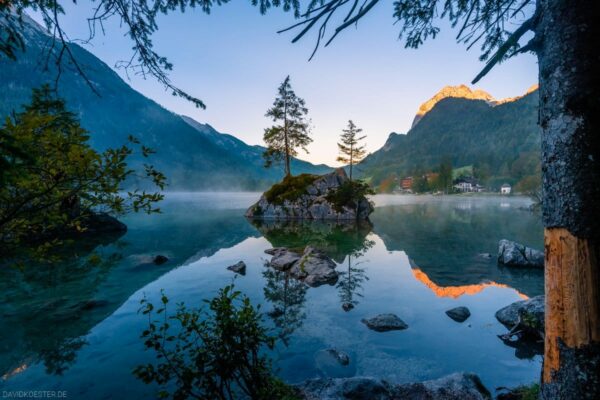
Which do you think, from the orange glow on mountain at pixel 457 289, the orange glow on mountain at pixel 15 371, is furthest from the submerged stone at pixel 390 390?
the orange glow on mountain at pixel 15 371

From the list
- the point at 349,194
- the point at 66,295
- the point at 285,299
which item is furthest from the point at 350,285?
the point at 349,194

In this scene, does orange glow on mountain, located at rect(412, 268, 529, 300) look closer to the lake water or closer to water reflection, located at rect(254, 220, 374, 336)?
the lake water

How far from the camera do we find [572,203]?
225 centimetres

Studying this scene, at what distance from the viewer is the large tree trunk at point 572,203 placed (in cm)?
219

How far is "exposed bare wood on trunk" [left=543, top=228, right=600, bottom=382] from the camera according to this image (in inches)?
85.9

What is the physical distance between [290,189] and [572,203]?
3516cm

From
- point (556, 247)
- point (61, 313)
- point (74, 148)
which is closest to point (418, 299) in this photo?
point (556, 247)

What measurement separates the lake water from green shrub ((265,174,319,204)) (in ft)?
60.0

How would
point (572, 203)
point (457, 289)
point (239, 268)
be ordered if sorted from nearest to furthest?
point (572, 203)
point (457, 289)
point (239, 268)

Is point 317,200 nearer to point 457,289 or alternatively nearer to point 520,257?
point 520,257

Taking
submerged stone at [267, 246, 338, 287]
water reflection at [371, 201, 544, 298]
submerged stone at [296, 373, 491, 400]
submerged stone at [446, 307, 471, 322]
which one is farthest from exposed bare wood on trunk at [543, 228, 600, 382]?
submerged stone at [267, 246, 338, 287]

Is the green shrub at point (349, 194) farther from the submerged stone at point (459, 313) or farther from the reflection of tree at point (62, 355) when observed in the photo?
the reflection of tree at point (62, 355)

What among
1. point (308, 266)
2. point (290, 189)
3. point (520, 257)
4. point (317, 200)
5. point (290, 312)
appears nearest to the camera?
point (290, 312)

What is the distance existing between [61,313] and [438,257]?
17952 mm
